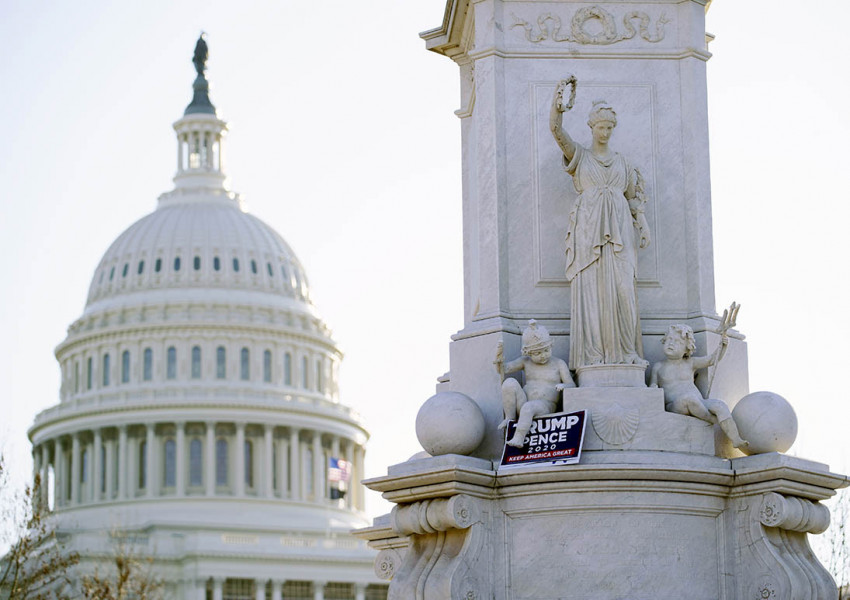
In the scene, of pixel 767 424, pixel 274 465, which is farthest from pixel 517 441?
pixel 274 465

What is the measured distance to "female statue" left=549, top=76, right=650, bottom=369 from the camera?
19953 millimetres

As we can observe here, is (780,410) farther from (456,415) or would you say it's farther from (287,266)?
(287,266)

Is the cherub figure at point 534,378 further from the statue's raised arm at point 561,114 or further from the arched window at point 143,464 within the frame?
the arched window at point 143,464

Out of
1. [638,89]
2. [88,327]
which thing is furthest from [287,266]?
[638,89]

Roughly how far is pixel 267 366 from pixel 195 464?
1077 centimetres

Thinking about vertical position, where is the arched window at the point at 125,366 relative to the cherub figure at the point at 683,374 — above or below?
above

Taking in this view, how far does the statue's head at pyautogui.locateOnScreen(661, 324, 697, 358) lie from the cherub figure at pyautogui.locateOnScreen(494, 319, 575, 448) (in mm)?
1037

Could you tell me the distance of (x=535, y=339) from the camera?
65.0 ft

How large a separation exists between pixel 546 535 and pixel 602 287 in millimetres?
2578

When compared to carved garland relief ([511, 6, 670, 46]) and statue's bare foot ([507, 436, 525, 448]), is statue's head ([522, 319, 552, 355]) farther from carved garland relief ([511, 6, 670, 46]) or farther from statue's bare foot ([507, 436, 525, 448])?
carved garland relief ([511, 6, 670, 46])

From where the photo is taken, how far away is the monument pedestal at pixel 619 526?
19.0m

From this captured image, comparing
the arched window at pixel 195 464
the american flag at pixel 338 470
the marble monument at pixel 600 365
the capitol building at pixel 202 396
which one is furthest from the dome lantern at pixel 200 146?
the marble monument at pixel 600 365

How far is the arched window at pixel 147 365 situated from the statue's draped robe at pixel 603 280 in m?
142

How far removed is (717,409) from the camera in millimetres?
19609
